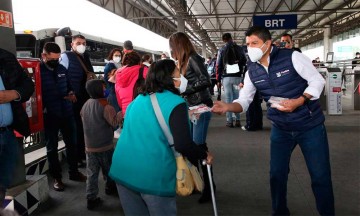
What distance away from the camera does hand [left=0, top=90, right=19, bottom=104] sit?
2627mm

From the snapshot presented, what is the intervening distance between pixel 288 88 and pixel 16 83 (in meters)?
2.28

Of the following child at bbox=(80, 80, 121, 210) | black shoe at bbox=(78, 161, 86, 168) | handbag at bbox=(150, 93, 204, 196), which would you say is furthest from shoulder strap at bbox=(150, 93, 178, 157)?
black shoe at bbox=(78, 161, 86, 168)

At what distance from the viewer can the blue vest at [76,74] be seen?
15.8 feet

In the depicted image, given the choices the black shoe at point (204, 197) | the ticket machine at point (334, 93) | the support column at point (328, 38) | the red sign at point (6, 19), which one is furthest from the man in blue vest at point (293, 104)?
the support column at point (328, 38)

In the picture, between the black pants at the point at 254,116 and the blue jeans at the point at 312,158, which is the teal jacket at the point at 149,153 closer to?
the blue jeans at the point at 312,158

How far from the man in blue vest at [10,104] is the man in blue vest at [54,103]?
50.8 inches

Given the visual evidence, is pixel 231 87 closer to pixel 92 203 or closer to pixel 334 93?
pixel 334 93

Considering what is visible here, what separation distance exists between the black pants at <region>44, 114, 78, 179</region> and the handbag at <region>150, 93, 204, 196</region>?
267 centimetres

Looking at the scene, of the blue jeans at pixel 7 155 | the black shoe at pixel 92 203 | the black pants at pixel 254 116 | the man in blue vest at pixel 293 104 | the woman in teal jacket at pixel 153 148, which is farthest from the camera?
the black pants at pixel 254 116

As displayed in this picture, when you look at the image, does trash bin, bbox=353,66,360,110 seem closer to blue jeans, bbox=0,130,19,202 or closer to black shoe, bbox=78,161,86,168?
black shoe, bbox=78,161,86,168

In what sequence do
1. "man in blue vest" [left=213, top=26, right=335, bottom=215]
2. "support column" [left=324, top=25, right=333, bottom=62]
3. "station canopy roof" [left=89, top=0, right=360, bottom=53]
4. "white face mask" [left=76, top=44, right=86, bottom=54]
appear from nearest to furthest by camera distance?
"man in blue vest" [left=213, top=26, right=335, bottom=215] < "white face mask" [left=76, top=44, right=86, bottom=54] < "station canopy roof" [left=89, top=0, right=360, bottom=53] < "support column" [left=324, top=25, right=333, bottom=62]

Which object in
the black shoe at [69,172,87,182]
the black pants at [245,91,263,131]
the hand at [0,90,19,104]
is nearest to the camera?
the hand at [0,90,19,104]

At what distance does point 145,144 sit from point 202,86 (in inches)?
61.8

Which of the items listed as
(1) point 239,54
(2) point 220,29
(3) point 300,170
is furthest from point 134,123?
(2) point 220,29
